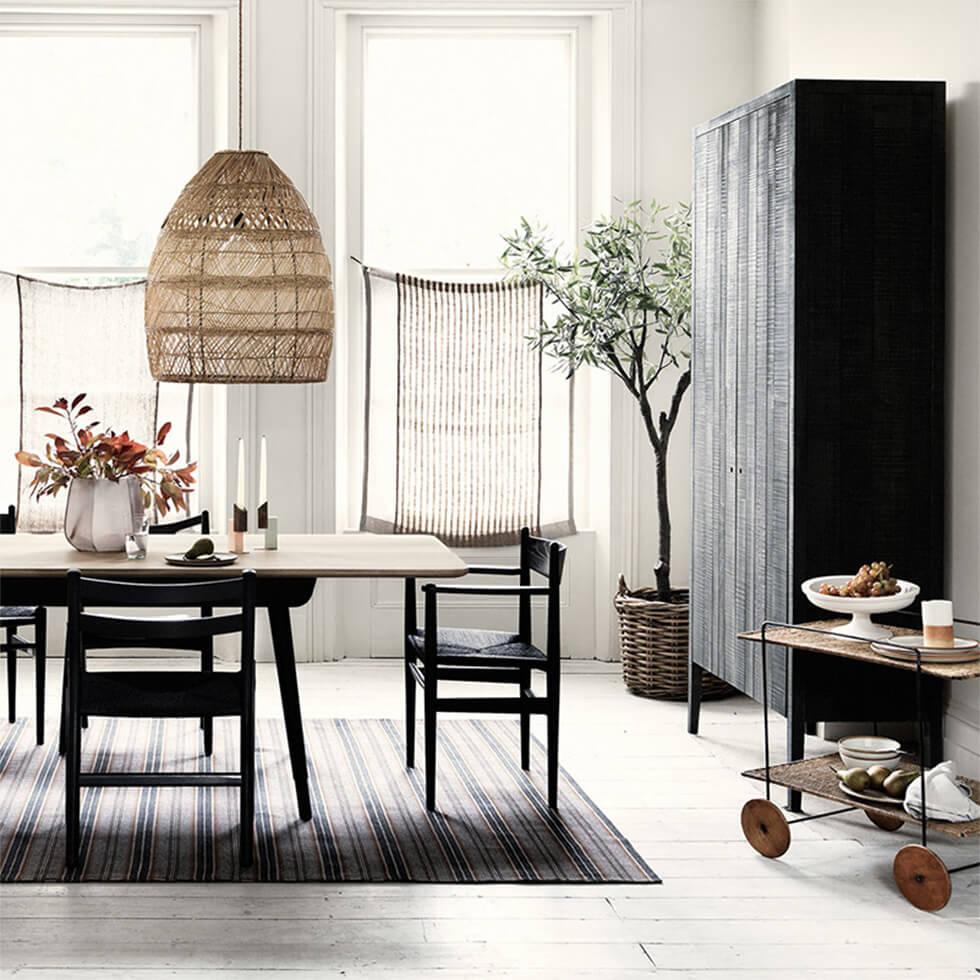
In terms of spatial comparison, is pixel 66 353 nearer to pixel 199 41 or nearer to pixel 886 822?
pixel 199 41

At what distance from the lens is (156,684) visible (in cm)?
348

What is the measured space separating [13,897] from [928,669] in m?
2.20

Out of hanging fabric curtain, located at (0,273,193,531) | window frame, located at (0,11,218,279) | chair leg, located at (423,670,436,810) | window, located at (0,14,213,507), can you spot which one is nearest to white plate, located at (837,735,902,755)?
chair leg, located at (423,670,436,810)

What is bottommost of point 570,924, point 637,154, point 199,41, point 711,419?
point 570,924

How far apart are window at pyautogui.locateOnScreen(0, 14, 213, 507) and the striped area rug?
2237mm

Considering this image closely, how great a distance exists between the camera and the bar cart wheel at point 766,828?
3.53m

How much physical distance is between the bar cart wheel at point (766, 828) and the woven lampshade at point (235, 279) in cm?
171

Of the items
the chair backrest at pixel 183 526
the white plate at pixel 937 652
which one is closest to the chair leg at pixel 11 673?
the chair backrest at pixel 183 526

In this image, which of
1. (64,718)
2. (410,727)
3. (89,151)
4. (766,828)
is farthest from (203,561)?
(89,151)

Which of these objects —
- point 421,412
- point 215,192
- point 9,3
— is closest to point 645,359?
point 421,412

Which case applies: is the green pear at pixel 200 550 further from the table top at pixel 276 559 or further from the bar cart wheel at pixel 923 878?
the bar cart wheel at pixel 923 878

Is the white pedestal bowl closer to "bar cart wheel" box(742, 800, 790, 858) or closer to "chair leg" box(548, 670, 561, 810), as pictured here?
"bar cart wheel" box(742, 800, 790, 858)

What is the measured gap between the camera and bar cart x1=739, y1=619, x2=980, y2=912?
3.21 metres

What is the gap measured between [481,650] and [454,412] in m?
2.41
